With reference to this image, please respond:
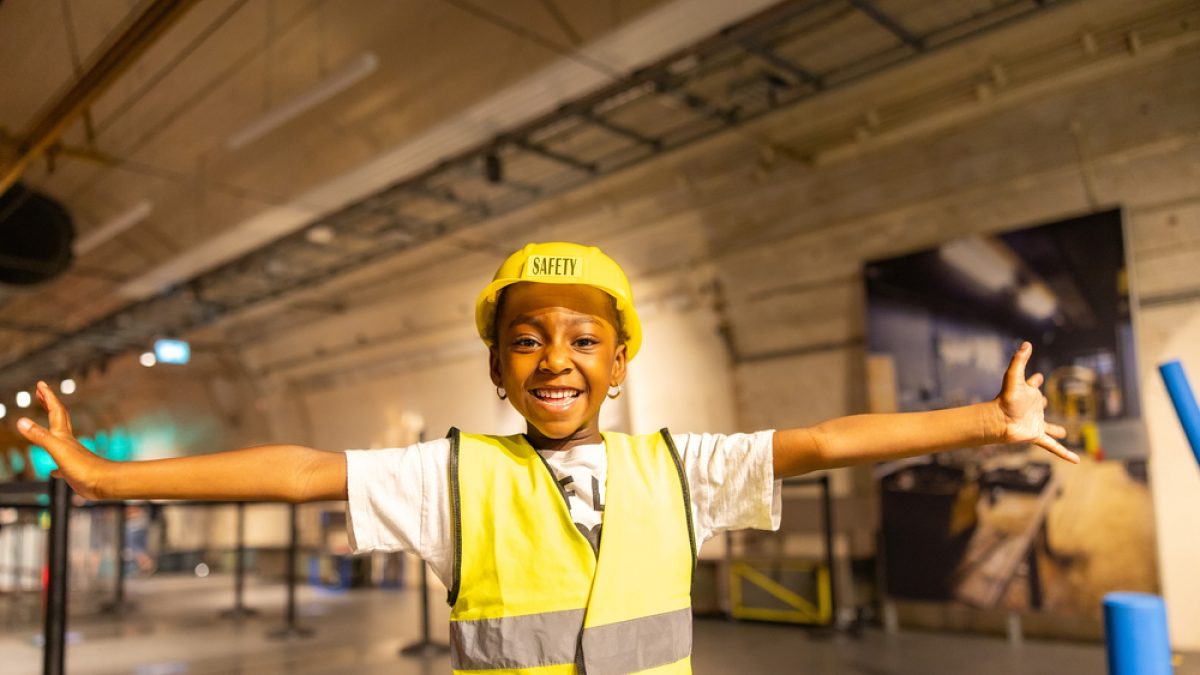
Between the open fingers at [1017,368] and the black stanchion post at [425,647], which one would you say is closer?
the open fingers at [1017,368]

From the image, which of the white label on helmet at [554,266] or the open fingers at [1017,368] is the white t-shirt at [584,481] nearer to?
the white label on helmet at [554,266]

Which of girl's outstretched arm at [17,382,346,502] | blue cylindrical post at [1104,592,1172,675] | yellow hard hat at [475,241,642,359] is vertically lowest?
blue cylindrical post at [1104,592,1172,675]

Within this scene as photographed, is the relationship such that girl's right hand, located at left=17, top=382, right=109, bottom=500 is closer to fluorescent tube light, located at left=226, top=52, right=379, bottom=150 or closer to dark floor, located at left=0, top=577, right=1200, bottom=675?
dark floor, located at left=0, top=577, right=1200, bottom=675

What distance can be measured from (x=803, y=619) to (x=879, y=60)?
14.4 ft

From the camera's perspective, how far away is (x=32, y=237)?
9.64 meters

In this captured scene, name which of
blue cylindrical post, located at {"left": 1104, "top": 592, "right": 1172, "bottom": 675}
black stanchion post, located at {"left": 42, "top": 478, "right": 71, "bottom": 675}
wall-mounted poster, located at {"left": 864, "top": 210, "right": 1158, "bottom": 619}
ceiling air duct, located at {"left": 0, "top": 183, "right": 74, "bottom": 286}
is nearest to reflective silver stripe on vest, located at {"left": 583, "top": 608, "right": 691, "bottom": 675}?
blue cylindrical post, located at {"left": 1104, "top": 592, "right": 1172, "bottom": 675}

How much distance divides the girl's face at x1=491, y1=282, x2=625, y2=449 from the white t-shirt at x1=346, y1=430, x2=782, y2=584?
10 centimetres

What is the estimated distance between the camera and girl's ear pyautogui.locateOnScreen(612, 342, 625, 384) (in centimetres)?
169

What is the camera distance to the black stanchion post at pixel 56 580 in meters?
2.91

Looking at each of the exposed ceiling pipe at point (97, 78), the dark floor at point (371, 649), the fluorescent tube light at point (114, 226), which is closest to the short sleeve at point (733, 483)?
the dark floor at point (371, 649)

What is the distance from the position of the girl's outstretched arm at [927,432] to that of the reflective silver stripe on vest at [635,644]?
0.33m

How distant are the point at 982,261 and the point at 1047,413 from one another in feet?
4.07

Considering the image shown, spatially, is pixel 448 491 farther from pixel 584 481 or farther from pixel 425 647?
pixel 425 647

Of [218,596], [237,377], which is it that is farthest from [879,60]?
[237,377]
